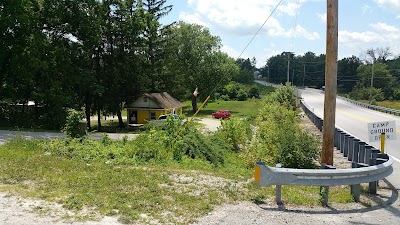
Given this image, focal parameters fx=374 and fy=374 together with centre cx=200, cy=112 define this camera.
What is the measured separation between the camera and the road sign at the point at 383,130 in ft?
31.3

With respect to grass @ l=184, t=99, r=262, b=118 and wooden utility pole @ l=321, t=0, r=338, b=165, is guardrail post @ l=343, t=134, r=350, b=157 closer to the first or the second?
wooden utility pole @ l=321, t=0, r=338, b=165

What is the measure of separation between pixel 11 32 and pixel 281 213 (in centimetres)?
2620

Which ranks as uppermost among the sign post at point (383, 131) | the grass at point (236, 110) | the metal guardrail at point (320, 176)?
the sign post at point (383, 131)

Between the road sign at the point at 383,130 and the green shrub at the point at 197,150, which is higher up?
the road sign at the point at 383,130

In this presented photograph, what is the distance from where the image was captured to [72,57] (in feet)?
113

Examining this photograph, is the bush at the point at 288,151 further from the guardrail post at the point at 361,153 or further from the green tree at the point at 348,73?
the green tree at the point at 348,73

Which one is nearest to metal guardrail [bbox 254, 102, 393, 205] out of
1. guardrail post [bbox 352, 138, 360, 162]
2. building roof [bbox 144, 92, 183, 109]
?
guardrail post [bbox 352, 138, 360, 162]

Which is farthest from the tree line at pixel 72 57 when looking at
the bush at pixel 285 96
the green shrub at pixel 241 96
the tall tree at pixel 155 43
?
the green shrub at pixel 241 96

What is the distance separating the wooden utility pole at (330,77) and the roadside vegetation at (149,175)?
1.10m

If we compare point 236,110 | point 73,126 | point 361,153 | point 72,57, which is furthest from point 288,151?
point 236,110

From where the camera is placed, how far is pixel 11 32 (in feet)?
87.8

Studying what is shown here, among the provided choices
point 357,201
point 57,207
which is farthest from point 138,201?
point 357,201

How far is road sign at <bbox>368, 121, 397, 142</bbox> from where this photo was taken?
9.55 m

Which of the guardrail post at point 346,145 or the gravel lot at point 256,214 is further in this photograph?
the guardrail post at point 346,145
